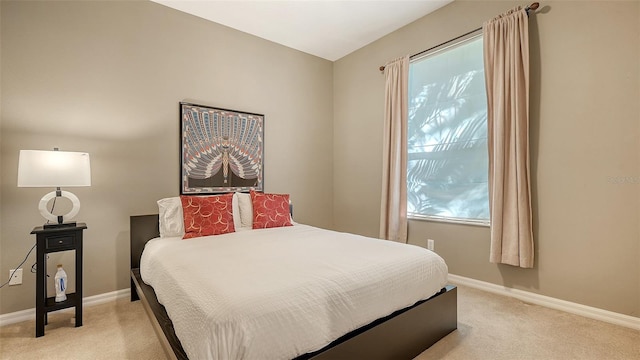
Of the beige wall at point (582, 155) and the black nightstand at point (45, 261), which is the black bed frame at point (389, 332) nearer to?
the black nightstand at point (45, 261)

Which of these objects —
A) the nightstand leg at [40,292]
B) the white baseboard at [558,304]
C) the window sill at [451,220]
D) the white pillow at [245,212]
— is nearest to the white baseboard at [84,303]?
the nightstand leg at [40,292]

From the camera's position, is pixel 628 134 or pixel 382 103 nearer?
pixel 628 134

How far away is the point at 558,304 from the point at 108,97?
14.1ft

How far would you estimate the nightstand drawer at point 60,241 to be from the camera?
210 cm

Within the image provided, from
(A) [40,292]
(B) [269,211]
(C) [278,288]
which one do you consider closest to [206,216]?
(B) [269,211]

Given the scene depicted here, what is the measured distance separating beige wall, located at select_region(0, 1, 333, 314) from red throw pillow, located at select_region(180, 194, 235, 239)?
0.55 meters

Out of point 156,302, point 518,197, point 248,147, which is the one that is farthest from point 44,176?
point 518,197

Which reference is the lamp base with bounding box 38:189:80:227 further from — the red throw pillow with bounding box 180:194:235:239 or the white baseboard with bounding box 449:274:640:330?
the white baseboard with bounding box 449:274:640:330

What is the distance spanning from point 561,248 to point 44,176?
12.8 ft

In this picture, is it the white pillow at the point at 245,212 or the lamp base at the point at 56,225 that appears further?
the white pillow at the point at 245,212

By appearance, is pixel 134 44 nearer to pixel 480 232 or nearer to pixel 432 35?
pixel 432 35

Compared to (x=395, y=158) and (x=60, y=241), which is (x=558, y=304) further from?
(x=60, y=241)

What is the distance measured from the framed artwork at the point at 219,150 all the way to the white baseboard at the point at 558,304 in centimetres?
263

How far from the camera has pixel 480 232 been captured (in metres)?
2.82
